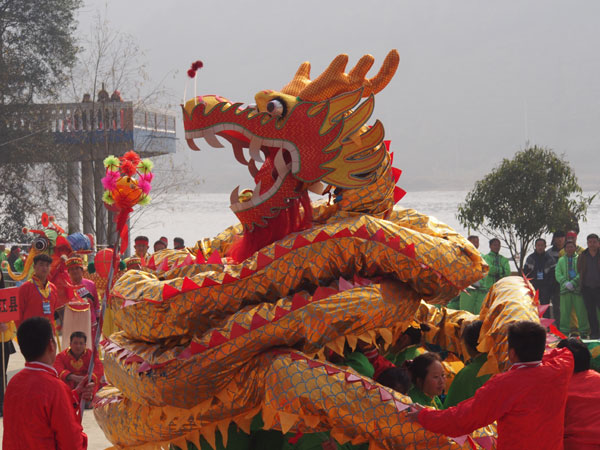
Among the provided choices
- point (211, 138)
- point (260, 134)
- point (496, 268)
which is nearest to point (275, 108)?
point (260, 134)

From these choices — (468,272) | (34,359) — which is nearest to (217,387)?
(34,359)

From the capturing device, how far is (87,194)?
20.6 m

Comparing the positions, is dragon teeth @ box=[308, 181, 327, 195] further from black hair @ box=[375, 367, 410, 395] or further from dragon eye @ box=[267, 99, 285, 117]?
black hair @ box=[375, 367, 410, 395]

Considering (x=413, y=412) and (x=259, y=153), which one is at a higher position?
(x=259, y=153)

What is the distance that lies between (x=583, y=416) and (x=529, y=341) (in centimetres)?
69

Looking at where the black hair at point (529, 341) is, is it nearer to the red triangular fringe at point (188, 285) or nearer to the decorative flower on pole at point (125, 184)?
the red triangular fringe at point (188, 285)

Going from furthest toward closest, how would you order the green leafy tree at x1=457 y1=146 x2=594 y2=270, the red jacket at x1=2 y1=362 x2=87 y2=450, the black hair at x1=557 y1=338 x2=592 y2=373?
the green leafy tree at x1=457 y1=146 x2=594 y2=270 → the black hair at x1=557 y1=338 x2=592 y2=373 → the red jacket at x1=2 y1=362 x2=87 y2=450

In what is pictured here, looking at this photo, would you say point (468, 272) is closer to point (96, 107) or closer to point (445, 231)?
point (445, 231)

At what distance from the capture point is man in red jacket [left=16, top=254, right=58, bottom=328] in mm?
7727

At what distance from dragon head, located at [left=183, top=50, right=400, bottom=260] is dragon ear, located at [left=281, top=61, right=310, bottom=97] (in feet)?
0.03

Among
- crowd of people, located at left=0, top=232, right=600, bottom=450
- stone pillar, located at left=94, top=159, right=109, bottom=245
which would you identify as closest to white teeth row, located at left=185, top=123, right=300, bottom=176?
crowd of people, located at left=0, top=232, right=600, bottom=450

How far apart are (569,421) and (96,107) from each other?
1739 cm

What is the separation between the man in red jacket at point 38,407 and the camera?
3586mm

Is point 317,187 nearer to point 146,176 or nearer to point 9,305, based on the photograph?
point 146,176
